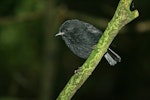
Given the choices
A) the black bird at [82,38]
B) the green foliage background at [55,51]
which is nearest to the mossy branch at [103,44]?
the black bird at [82,38]

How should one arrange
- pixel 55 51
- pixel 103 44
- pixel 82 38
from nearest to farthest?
1. pixel 103 44
2. pixel 82 38
3. pixel 55 51

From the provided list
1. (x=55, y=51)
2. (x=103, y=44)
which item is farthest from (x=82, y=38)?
(x=55, y=51)

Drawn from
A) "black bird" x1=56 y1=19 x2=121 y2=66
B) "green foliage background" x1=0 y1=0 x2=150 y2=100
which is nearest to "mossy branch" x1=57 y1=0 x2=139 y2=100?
"black bird" x1=56 y1=19 x2=121 y2=66

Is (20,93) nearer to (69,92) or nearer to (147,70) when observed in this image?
(147,70)

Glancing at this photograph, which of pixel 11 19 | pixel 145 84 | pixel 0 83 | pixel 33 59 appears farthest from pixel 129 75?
pixel 11 19

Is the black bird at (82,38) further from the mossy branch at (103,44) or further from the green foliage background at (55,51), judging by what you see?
the green foliage background at (55,51)

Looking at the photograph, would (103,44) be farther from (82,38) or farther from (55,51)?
(55,51)
